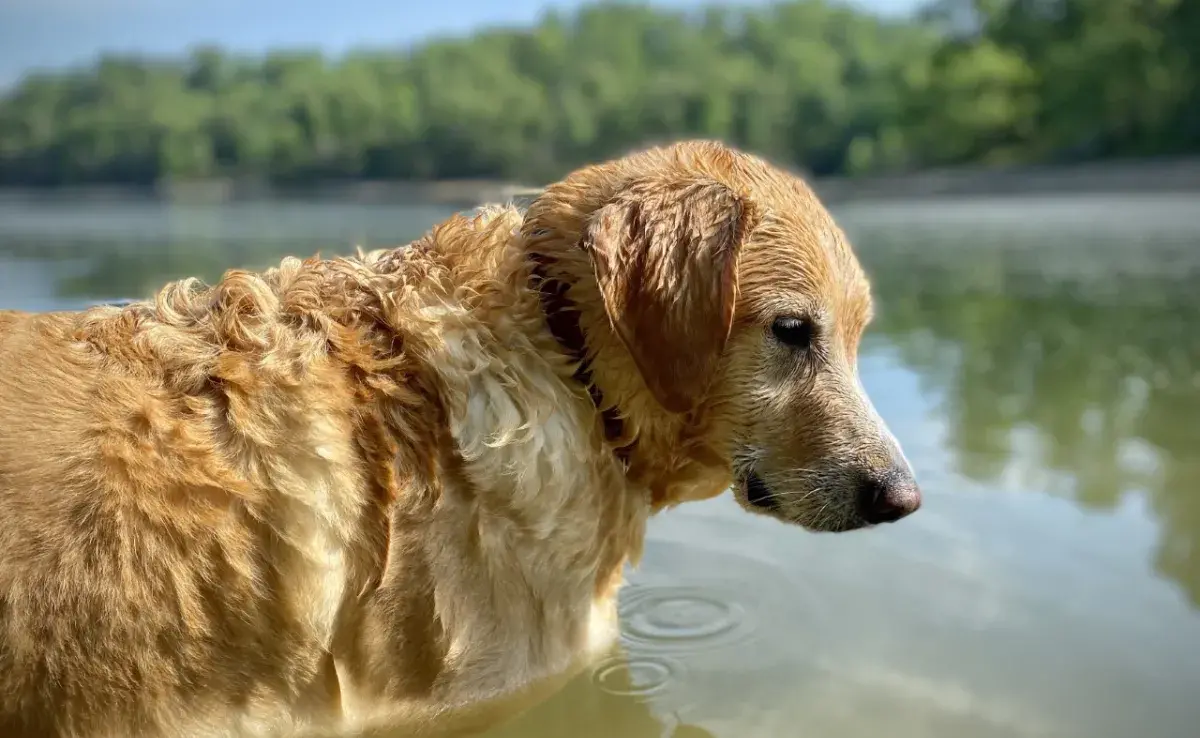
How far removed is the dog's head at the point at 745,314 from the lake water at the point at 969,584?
0.73 meters

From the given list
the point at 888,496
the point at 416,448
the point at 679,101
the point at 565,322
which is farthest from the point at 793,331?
the point at 679,101

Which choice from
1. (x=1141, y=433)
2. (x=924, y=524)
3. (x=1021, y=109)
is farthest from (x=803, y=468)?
(x=1021, y=109)

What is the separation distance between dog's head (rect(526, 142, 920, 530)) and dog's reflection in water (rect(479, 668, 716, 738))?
800mm

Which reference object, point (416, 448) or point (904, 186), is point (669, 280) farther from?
point (904, 186)

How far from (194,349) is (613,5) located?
55.4m

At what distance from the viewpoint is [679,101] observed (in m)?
35.2

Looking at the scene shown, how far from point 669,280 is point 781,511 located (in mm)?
860

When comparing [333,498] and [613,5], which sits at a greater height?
[613,5]

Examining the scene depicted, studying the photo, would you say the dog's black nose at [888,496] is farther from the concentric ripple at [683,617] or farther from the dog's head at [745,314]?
the concentric ripple at [683,617]

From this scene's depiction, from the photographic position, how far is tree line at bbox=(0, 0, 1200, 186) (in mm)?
27438

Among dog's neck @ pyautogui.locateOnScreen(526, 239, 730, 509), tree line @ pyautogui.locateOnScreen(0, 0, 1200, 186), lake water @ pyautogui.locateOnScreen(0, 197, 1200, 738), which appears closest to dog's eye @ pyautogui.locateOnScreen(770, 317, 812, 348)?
dog's neck @ pyautogui.locateOnScreen(526, 239, 730, 509)

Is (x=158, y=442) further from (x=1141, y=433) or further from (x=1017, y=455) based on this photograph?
(x=1141, y=433)

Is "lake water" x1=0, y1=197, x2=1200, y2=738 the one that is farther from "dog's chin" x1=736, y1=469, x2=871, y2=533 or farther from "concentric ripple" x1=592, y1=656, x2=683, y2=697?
"dog's chin" x1=736, y1=469, x2=871, y2=533

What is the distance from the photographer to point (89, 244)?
16797 millimetres
